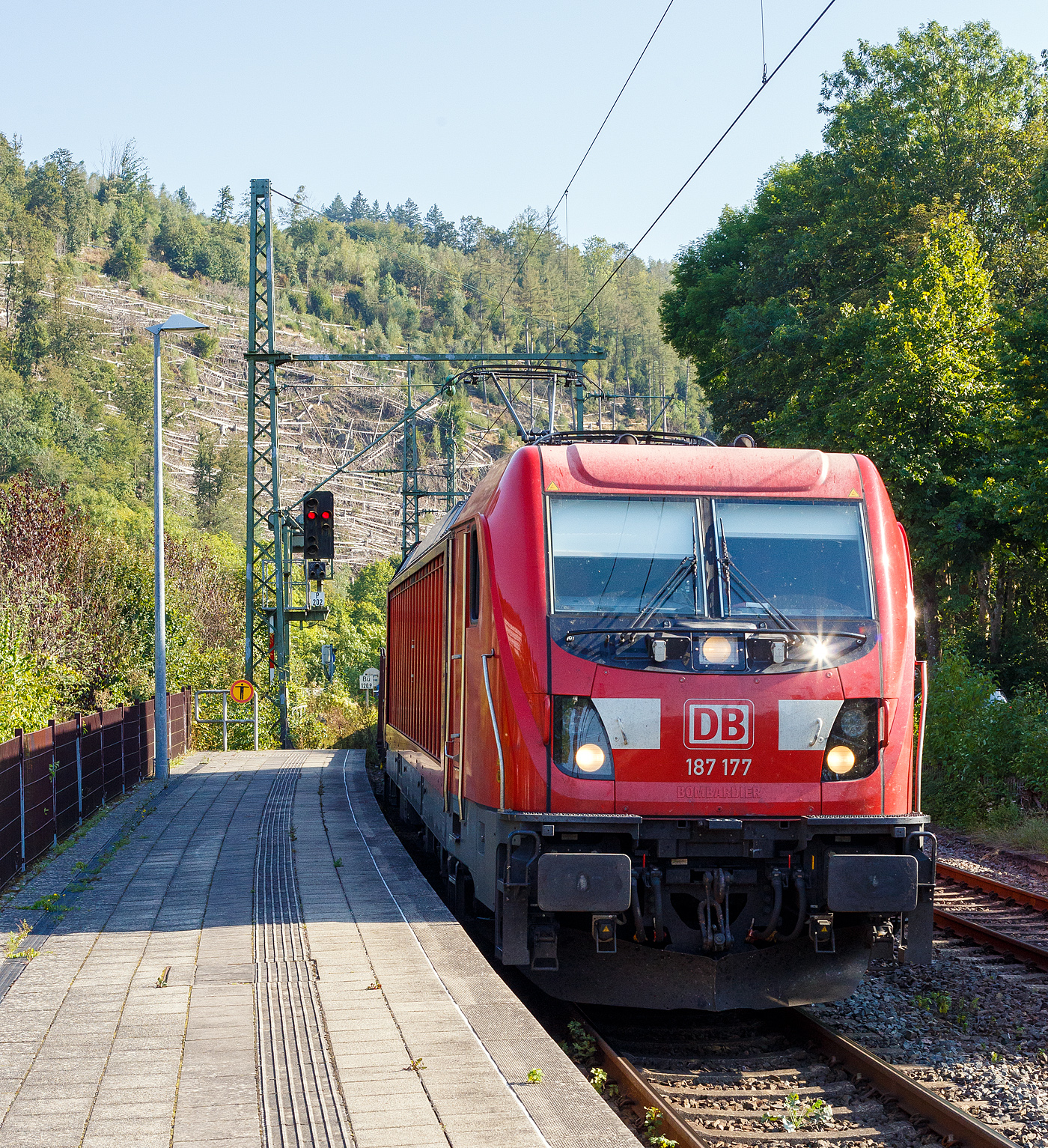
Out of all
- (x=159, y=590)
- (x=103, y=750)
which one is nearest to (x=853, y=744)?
(x=103, y=750)

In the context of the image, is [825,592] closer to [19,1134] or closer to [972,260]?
[19,1134]

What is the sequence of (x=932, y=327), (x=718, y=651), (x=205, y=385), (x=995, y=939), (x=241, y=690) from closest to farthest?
(x=718, y=651) < (x=995, y=939) < (x=932, y=327) < (x=241, y=690) < (x=205, y=385)

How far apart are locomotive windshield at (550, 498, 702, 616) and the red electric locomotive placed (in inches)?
0.5

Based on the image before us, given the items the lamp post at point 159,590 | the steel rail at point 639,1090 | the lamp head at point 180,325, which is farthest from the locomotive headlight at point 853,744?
the lamp post at point 159,590

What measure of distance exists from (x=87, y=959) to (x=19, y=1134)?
299 centimetres

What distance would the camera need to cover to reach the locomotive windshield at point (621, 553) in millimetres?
7383

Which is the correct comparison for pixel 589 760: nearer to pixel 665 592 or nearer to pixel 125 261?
pixel 665 592

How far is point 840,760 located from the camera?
7.18 meters

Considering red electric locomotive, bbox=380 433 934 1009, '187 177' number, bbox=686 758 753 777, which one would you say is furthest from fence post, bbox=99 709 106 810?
'187 177' number, bbox=686 758 753 777

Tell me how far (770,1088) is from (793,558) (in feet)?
9.76

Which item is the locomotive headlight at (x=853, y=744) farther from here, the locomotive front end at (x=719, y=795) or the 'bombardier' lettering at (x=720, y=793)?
the 'bombardier' lettering at (x=720, y=793)

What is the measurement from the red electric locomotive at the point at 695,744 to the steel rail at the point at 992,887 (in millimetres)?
3867

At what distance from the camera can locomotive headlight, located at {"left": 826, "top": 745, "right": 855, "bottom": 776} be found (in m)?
7.16

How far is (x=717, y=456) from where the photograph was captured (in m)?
7.99
